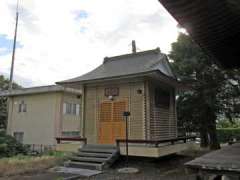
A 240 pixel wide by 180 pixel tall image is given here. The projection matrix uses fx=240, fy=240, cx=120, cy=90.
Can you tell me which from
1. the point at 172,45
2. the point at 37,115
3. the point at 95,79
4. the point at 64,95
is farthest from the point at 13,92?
the point at 172,45

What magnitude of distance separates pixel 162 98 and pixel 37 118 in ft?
35.1

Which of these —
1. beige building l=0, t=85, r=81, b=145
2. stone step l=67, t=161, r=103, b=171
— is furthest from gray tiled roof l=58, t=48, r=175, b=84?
beige building l=0, t=85, r=81, b=145

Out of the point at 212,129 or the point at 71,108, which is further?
the point at 71,108

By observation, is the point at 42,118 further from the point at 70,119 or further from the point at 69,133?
the point at 69,133

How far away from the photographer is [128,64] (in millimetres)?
11562

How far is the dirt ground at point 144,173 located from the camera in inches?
280

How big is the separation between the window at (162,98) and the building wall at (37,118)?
864cm

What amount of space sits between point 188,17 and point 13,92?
60.9 ft

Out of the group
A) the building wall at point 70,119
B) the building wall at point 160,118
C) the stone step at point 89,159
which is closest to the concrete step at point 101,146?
the stone step at point 89,159

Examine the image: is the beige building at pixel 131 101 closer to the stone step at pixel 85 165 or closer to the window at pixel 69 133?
the stone step at pixel 85 165

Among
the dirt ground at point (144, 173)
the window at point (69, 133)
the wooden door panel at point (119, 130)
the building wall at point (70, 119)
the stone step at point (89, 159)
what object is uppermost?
the building wall at point (70, 119)

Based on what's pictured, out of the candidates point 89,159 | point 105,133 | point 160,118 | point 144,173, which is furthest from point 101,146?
point 160,118

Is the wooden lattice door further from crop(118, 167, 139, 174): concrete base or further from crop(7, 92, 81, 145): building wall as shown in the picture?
crop(7, 92, 81, 145): building wall

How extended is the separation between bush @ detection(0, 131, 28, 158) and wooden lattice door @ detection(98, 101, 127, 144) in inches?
275
